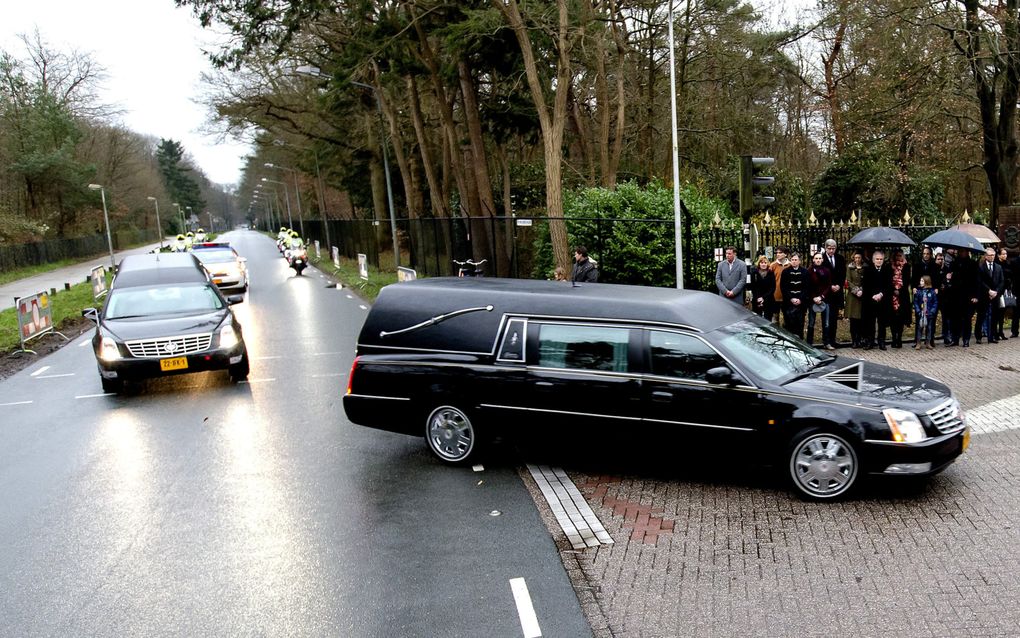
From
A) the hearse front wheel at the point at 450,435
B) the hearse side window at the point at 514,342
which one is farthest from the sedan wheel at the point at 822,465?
the hearse front wheel at the point at 450,435

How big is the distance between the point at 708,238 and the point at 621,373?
35.5 feet

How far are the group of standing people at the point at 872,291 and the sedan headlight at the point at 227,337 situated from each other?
7.65 meters

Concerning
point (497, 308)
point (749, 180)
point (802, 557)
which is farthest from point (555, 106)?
point (802, 557)

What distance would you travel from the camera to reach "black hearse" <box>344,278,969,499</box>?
6422 mm

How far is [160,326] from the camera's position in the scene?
1173 cm

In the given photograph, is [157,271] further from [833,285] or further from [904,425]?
[904,425]

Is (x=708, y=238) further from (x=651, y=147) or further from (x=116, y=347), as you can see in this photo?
(x=651, y=147)

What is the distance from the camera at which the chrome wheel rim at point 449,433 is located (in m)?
7.75

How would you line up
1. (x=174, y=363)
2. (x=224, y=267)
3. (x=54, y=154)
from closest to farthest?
(x=174, y=363)
(x=224, y=267)
(x=54, y=154)

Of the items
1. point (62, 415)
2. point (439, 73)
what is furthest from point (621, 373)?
point (439, 73)

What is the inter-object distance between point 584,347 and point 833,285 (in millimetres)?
7214

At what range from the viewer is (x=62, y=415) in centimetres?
1090

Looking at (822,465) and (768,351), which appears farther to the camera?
(768,351)

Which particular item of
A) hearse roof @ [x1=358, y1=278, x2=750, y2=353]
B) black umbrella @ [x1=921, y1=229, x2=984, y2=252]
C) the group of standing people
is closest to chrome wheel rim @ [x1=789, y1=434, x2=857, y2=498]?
hearse roof @ [x1=358, y1=278, x2=750, y2=353]
